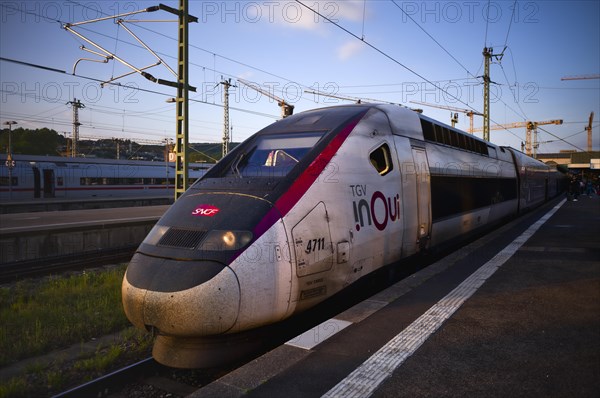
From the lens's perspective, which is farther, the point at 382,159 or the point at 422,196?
the point at 422,196

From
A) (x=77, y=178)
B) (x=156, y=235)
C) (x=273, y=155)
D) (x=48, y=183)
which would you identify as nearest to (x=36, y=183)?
(x=48, y=183)

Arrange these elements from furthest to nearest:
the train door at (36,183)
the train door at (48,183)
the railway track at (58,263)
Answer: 1. the train door at (48,183)
2. the train door at (36,183)
3. the railway track at (58,263)

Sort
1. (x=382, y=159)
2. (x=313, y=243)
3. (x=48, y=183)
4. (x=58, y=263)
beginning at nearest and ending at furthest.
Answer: (x=313, y=243), (x=382, y=159), (x=58, y=263), (x=48, y=183)

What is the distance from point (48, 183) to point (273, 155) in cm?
3380

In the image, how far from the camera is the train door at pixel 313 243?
14.4 ft

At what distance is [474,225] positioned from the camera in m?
10.4

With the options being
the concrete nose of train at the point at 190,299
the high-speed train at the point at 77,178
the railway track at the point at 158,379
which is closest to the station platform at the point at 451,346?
the concrete nose of train at the point at 190,299

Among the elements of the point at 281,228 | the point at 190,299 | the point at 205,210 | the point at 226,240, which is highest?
the point at 205,210

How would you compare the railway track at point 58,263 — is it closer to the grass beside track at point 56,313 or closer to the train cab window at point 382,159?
the grass beside track at point 56,313

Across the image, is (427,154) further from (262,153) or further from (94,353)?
(94,353)

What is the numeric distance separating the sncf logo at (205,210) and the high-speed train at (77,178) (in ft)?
101

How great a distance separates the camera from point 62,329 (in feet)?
18.6

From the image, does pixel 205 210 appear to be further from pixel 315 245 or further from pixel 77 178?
pixel 77 178

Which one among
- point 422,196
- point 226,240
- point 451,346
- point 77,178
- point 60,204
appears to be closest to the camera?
point 451,346
